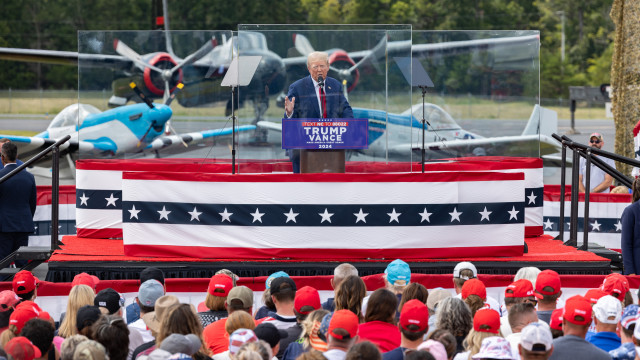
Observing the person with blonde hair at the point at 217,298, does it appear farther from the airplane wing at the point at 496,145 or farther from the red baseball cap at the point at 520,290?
the airplane wing at the point at 496,145

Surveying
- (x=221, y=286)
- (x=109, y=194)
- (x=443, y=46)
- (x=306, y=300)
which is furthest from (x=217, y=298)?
(x=443, y=46)

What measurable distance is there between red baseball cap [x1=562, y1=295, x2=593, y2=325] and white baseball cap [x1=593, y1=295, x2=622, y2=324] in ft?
0.56

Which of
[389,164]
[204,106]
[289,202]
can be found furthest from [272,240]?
Answer: [204,106]

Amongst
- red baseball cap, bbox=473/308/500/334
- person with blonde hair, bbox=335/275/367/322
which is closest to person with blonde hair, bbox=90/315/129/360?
person with blonde hair, bbox=335/275/367/322

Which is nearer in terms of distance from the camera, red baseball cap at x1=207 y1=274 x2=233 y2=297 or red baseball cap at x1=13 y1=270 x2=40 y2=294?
red baseball cap at x1=207 y1=274 x2=233 y2=297

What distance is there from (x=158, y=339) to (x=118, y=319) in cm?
27

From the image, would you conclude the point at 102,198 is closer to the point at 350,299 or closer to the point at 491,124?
the point at 350,299

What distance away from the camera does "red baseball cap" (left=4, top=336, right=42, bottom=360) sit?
4531 millimetres

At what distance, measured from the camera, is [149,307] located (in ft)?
20.6

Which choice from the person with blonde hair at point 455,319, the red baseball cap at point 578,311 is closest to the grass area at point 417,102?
the person with blonde hair at point 455,319

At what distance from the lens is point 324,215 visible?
9109 millimetres

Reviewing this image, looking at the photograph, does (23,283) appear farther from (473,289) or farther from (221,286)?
(473,289)

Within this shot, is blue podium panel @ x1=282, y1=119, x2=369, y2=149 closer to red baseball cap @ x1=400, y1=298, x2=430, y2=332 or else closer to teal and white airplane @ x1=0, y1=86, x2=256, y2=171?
teal and white airplane @ x1=0, y1=86, x2=256, y2=171

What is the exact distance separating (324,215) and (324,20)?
49.1m
